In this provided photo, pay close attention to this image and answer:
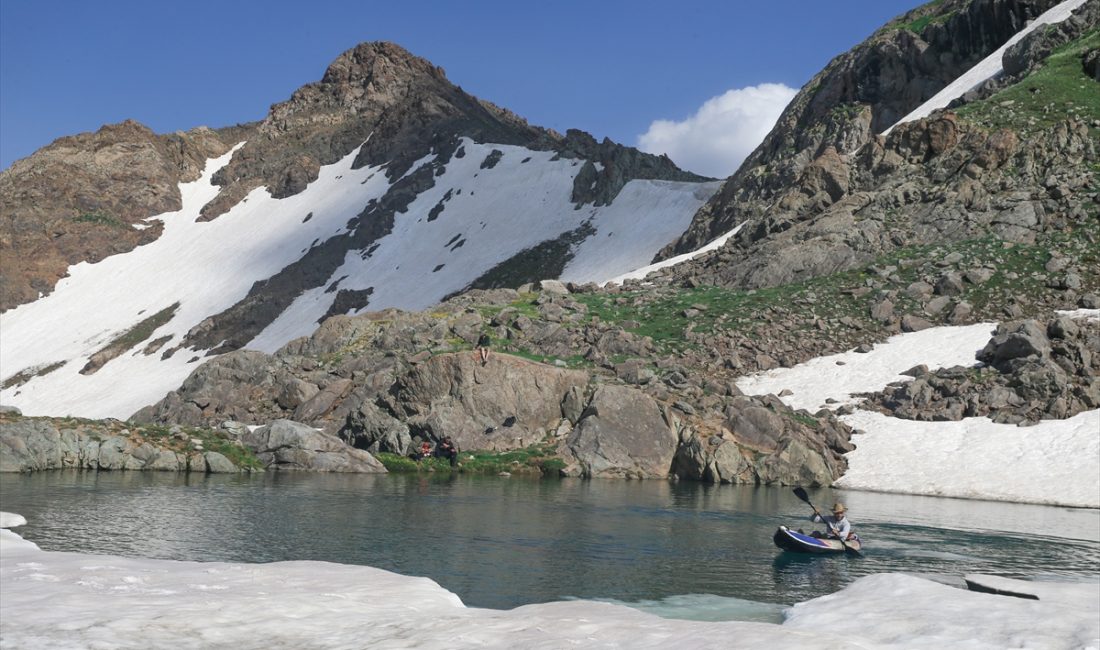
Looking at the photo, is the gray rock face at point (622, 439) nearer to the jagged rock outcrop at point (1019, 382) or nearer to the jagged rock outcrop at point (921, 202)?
the jagged rock outcrop at point (1019, 382)

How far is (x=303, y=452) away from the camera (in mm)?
49906


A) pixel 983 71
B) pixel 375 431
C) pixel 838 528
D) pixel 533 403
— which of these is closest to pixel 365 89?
pixel 983 71

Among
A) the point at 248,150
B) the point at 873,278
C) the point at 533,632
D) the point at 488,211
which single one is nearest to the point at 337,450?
the point at 533,632

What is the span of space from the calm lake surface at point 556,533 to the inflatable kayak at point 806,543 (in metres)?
0.33

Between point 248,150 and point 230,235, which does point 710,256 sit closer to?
point 230,235

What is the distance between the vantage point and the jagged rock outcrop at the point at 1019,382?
4828 cm

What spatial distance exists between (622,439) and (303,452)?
17.6 m

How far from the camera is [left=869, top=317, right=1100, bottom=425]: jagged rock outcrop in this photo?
4828cm

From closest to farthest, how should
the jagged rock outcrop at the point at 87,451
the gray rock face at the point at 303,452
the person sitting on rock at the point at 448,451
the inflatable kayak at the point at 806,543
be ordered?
the inflatable kayak at the point at 806,543 < the jagged rock outcrop at the point at 87,451 < the gray rock face at the point at 303,452 < the person sitting on rock at the point at 448,451

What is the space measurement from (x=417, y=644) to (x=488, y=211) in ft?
396

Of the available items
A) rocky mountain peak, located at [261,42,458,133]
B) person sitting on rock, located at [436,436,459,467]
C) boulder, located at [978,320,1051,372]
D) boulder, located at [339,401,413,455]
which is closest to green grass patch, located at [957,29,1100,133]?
boulder, located at [978,320,1051,372]

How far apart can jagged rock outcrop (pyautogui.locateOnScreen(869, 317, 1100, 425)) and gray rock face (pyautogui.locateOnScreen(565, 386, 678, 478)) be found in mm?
13526

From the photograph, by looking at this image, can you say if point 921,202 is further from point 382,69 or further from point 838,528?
point 382,69

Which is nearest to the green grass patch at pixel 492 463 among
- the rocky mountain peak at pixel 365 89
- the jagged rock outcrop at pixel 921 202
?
the jagged rock outcrop at pixel 921 202
